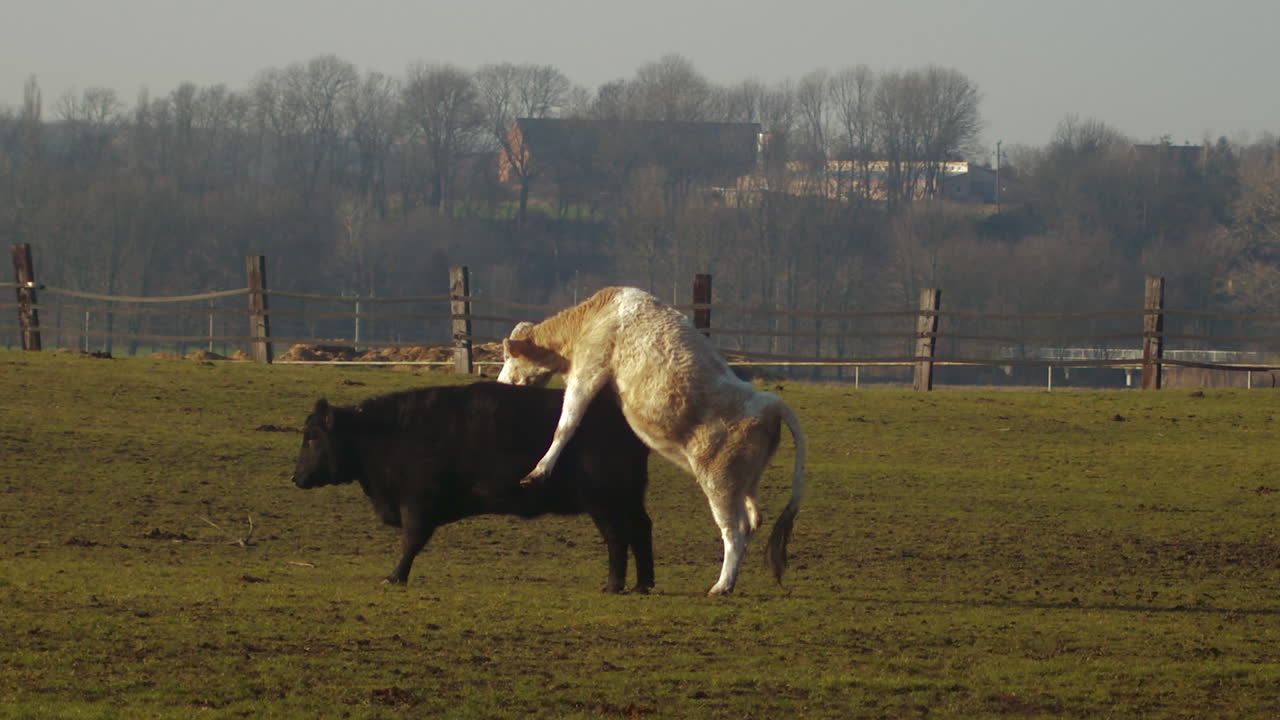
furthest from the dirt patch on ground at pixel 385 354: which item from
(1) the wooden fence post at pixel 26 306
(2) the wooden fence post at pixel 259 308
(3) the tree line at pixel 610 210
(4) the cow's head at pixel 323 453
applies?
(3) the tree line at pixel 610 210

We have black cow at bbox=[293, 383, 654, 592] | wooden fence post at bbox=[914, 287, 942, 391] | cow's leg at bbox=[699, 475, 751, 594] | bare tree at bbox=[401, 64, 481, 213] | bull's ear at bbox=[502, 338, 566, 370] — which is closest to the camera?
cow's leg at bbox=[699, 475, 751, 594]

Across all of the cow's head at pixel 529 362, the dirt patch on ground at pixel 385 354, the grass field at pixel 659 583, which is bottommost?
the dirt patch on ground at pixel 385 354

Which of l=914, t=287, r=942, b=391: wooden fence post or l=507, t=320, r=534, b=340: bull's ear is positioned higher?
l=507, t=320, r=534, b=340: bull's ear

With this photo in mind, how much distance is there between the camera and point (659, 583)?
1014 cm

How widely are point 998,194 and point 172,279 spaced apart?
55681mm

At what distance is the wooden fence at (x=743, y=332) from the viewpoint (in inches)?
891

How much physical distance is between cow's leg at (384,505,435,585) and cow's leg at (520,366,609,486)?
74cm

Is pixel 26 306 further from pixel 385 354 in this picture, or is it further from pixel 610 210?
pixel 610 210

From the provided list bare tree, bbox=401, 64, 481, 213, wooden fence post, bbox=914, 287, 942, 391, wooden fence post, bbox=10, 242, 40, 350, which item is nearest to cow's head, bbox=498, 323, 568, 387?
wooden fence post, bbox=914, 287, 942, 391

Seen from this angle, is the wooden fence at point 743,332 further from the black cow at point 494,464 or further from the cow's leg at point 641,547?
the cow's leg at point 641,547

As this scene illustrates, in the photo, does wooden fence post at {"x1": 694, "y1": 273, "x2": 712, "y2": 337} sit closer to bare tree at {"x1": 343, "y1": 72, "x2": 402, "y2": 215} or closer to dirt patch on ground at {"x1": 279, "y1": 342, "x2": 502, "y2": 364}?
dirt patch on ground at {"x1": 279, "y1": 342, "x2": 502, "y2": 364}

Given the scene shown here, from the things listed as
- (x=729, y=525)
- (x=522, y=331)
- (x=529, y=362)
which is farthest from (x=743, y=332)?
(x=729, y=525)

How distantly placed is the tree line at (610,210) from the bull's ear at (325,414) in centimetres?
5968

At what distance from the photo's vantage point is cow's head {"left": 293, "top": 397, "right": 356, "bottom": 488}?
10273mm
